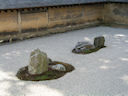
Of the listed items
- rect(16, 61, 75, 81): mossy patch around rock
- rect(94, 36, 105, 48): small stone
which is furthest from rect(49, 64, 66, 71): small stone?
rect(94, 36, 105, 48): small stone

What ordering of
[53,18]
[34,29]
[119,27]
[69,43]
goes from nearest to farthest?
[69,43] < [34,29] < [53,18] < [119,27]

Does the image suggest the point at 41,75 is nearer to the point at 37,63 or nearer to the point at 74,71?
the point at 37,63

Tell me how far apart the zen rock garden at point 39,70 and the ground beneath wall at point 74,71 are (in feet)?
0.92

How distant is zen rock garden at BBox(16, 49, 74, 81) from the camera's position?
7.55m

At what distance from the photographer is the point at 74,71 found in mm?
8102

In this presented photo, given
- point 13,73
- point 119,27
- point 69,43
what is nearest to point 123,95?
point 13,73

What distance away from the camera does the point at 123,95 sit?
6273 mm

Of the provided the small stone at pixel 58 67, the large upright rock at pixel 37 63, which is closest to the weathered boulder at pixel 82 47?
the small stone at pixel 58 67

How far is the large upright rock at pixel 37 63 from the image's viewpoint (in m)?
7.58

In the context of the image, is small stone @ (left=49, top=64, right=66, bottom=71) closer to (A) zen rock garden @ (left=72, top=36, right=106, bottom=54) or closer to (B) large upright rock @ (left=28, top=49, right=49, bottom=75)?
(B) large upright rock @ (left=28, top=49, right=49, bottom=75)

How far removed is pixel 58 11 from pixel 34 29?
239cm

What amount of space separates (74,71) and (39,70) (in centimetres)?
140

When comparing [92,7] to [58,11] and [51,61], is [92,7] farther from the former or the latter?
[51,61]

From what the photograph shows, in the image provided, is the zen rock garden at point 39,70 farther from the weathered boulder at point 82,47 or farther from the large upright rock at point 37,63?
the weathered boulder at point 82,47
